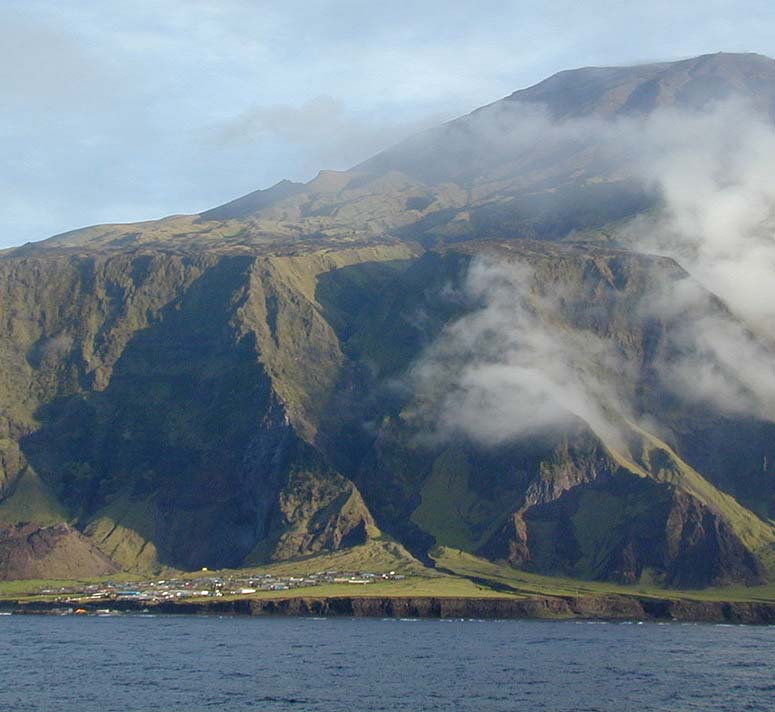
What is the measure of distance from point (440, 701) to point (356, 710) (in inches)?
463

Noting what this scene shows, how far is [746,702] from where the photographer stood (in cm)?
14762

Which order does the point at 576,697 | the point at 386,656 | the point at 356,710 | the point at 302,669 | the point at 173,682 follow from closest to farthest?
the point at 356,710, the point at 576,697, the point at 173,682, the point at 302,669, the point at 386,656

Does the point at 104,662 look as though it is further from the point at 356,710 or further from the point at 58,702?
the point at 356,710

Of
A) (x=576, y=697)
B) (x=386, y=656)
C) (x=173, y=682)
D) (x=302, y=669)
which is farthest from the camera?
(x=386, y=656)

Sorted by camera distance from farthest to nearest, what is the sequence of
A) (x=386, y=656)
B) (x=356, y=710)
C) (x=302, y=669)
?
(x=386, y=656) → (x=302, y=669) → (x=356, y=710)

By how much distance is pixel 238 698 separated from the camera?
482 feet

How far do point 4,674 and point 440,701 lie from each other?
58502 millimetres

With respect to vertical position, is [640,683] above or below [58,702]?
below

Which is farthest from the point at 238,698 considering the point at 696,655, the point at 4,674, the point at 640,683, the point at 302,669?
the point at 696,655

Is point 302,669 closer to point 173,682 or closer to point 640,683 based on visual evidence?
point 173,682

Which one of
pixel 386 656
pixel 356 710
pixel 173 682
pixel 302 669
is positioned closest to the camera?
pixel 356 710

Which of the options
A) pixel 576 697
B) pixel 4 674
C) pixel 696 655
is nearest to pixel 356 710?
pixel 576 697

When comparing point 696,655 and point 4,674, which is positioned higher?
point 4,674

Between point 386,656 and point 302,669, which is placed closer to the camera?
point 302,669
